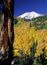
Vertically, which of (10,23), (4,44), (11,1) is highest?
(11,1)

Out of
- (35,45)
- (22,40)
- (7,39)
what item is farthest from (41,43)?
(7,39)

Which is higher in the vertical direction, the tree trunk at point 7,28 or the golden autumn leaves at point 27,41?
the tree trunk at point 7,28

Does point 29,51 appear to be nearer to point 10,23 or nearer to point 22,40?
point 22,40

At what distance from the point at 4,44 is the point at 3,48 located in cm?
8

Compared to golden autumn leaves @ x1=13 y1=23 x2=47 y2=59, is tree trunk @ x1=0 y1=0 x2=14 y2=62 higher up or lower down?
higher up

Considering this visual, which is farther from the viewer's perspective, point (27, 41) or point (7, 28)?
point (27, 41)

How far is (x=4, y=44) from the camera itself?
436cm

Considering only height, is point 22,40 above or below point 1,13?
below

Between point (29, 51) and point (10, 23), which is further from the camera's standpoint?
point (29, 51)

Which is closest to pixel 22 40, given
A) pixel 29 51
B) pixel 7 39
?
pixel 29 51

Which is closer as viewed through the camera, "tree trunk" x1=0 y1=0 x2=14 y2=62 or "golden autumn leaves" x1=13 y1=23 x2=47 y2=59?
"tree trunk" x1=0 y1=0 x2=14 y2=62

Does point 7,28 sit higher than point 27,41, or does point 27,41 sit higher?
point 7,28

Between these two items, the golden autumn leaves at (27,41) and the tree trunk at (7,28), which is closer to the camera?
the tree trunk at (7,28)

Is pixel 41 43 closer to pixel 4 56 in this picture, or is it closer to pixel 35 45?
pixel 35 45
